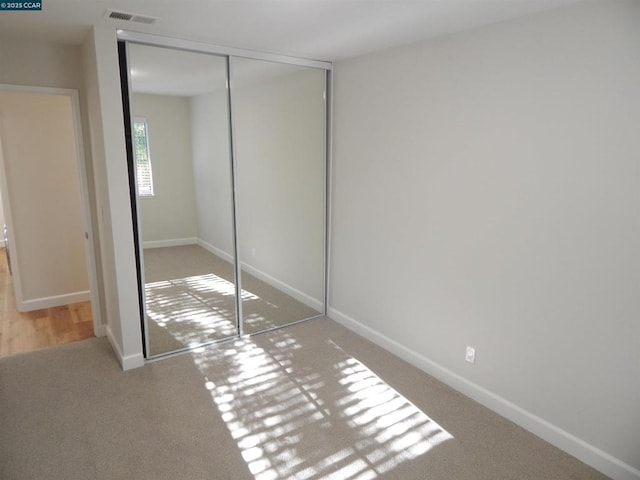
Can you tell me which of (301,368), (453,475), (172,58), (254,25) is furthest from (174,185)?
(453,475)

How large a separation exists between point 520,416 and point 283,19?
2933 millimetres

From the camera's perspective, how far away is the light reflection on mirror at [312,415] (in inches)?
93.3

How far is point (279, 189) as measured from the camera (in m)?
4.09

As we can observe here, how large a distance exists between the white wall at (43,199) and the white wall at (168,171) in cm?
150

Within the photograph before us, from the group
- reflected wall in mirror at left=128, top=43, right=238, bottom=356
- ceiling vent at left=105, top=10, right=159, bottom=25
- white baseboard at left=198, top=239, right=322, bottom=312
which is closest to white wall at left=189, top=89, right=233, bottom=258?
reflected wall in mirror at left=128, top=43, right=238, bottom=356

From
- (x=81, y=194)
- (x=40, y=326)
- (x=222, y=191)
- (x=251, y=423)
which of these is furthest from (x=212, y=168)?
(x=40, y=326)

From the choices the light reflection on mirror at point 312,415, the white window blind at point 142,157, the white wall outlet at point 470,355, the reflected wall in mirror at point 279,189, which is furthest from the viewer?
the reflected wall in mirror at point 279,189

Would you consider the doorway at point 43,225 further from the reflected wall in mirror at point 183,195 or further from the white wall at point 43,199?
the reflected wall in mirror at point 183,195

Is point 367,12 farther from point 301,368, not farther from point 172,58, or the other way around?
point 301,368

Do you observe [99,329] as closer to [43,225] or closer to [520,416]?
[43,225]

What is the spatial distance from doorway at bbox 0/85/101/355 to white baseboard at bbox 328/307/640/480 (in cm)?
284

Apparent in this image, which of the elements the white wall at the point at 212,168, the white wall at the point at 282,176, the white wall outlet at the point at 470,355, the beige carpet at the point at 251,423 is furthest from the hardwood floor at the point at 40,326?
the white wall outlet at the point at 470,355

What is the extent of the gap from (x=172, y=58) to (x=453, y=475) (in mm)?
3363

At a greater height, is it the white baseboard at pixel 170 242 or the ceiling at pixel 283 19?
the ceiling at pixel 283 19
